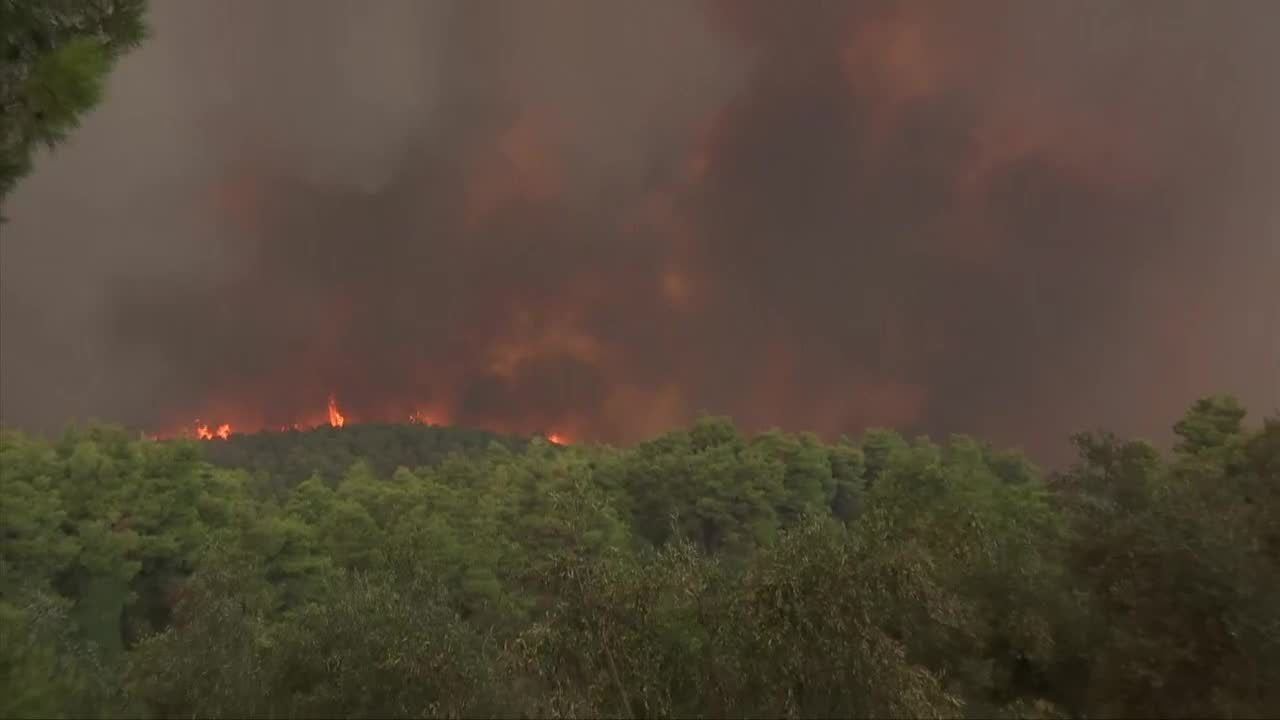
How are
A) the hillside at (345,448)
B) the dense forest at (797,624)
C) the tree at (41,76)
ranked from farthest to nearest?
1. the hillside at (345,448)
2. the dense forest at (797,624)
3. the tree at (41,76)

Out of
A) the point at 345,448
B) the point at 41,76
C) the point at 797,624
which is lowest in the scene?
the point at 797,624

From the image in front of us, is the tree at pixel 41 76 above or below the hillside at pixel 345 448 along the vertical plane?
below

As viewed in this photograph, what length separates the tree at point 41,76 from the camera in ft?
37.5

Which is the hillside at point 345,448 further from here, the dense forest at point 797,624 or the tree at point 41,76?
the tree at point 41,76

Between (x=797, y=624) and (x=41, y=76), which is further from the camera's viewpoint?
(x=797, y=624)

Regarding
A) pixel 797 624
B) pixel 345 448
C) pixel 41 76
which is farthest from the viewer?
A: pixel 345 448

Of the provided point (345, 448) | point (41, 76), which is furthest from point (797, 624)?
point (345, 448)

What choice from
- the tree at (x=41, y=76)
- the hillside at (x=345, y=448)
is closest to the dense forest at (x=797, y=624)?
the tree at (x=41, y=76)

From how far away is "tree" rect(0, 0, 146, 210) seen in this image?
1142 cm

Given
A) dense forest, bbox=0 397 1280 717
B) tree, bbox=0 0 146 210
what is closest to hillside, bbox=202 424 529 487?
dense forest, bbox=0 397 1280 717

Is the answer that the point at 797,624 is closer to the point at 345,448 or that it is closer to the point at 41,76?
the point at 41,76

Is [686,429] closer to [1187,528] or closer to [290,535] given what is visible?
[290,535]

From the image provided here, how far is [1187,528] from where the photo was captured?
25.3 m

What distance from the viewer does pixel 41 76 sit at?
454 inches
